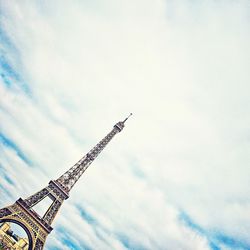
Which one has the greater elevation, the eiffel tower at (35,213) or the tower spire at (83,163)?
the tower spire at (83,163)

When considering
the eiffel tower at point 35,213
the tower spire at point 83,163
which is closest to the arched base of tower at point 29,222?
the eiffel tower at point 35,213

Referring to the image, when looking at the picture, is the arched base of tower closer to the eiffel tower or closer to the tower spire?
the eiffel tower

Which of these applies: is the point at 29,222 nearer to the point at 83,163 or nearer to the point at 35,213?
the point at 35,213

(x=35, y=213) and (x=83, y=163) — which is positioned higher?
(x=83, y=163)

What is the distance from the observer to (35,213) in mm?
49062

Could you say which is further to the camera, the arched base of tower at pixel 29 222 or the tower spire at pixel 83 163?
the tower spire at pixel 83 163

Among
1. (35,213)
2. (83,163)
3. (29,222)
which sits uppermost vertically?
(83,163)

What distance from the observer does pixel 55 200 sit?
5666cm

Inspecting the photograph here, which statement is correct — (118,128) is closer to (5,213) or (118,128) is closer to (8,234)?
(5,213)

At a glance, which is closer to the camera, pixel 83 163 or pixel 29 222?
pixel 29 222

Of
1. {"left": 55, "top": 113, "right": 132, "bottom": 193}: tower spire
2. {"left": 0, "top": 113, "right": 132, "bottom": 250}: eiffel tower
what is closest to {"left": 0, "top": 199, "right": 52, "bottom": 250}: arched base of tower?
{"left": 0, "top": 113, "right": 132, "bottom": 250}: eiffel tower

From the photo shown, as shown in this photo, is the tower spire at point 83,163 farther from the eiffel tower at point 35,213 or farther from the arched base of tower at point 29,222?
the arched base of tower at point 29,222

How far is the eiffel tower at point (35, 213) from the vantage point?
45188 mm

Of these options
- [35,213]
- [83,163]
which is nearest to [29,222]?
[35,213]
